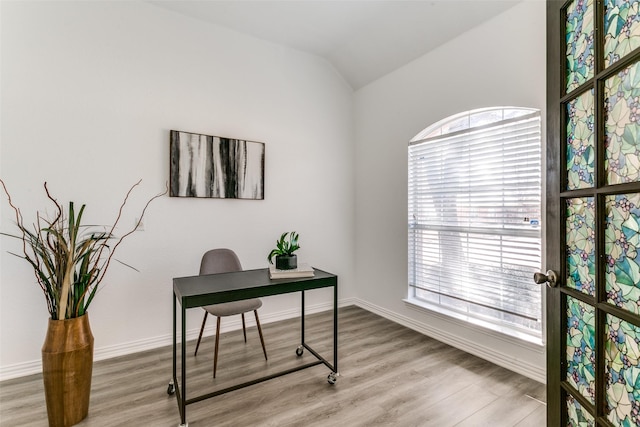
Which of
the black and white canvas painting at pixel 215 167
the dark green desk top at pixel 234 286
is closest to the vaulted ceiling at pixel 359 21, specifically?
the black and white canvas painting at pixel 215 167

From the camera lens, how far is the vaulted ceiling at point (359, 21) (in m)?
2.49

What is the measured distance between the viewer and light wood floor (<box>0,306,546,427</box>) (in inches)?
68.5

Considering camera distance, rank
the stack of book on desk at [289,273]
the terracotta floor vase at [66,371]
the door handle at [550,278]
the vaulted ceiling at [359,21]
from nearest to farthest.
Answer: the door handle at [550,278]
the terracotta floor vase at [66,371]
the stack of book on desk at [289,273]
the vaulted ceiling at [359,21]

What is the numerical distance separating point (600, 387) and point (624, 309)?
0.85 feet

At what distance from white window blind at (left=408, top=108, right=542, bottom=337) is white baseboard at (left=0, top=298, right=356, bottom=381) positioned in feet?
4.24

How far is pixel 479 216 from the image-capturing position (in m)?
2.51

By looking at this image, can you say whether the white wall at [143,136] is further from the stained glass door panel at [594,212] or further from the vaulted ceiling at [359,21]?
the stained glass door panel at [594,212]

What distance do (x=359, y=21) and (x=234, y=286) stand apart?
2702mm

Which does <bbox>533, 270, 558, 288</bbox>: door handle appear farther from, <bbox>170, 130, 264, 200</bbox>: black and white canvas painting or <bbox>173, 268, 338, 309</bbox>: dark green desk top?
<bbox>170, 130, 264, 200</bbox>: black and white canvas painting

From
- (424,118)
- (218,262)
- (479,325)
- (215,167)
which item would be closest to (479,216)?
(479,325)

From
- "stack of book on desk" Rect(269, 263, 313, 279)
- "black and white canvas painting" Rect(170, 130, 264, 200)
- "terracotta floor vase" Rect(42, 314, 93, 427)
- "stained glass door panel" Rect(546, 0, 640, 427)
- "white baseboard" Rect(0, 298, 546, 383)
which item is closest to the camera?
"stained glass door panel" Rect(546, 0, 640, 427)

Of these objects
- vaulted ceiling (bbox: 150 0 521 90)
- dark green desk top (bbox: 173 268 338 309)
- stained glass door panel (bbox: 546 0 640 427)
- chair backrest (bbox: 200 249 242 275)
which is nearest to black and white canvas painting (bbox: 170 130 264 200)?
chair backrest (bbox: 200 249 242 275)

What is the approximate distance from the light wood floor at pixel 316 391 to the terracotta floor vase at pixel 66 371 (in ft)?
0.38

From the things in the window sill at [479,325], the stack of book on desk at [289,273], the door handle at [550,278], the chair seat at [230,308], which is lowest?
the window sill at [479,325]
